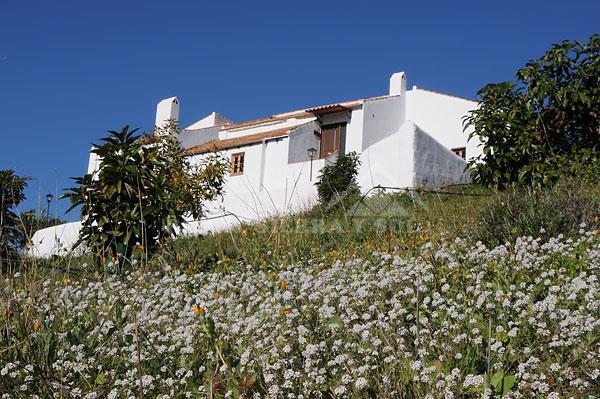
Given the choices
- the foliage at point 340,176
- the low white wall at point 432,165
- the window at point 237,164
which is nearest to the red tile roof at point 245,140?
the window at point 237,164

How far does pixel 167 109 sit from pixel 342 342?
32923 mm

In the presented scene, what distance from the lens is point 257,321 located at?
13.9 ft

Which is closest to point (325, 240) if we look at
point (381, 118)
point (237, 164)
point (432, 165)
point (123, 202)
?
point (123, 202)

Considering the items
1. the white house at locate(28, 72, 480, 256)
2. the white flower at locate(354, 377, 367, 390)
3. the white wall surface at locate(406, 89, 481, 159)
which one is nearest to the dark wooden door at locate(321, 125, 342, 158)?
the white house at locate(28, 72, 480, 256)

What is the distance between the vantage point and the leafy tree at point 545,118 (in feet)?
43.1

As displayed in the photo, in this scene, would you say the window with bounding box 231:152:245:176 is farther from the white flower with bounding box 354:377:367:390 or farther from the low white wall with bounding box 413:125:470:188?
the white flower with bounding box 354:377:367:390

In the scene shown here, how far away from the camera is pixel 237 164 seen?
2962 centimetres

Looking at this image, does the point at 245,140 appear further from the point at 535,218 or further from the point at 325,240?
the point at 535,218

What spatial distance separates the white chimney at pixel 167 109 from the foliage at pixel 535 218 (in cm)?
2901

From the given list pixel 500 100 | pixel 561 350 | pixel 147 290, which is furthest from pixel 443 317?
pixel 500 100

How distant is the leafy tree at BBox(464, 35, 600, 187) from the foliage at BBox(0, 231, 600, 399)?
840 centimetres

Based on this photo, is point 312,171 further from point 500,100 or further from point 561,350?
point 561,350

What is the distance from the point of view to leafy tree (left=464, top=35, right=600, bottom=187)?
43.1ft

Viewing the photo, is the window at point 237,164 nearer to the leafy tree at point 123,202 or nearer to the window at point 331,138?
the window at point 331,138
